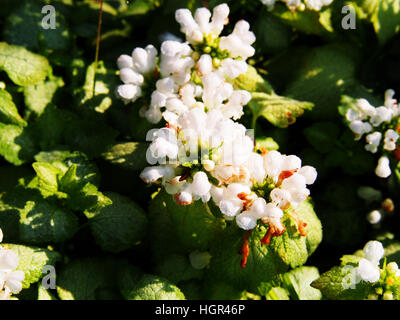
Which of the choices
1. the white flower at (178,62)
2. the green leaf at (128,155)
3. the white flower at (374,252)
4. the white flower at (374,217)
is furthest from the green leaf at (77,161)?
the white flower at (374,217)

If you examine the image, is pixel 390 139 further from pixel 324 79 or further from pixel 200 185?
pixel 200 185

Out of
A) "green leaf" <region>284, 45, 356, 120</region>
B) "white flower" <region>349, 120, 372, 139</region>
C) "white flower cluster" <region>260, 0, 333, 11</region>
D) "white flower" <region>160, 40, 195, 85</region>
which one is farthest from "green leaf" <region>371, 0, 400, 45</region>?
"white flower" <region>160, 40, 195, 85</region>

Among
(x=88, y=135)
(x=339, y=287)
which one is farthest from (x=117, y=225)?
(x=339, y=287)

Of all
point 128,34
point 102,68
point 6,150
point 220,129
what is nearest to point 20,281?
point 6,150

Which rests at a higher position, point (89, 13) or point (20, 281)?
point (89, 13)

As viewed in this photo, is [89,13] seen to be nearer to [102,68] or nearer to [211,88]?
[102,68]
